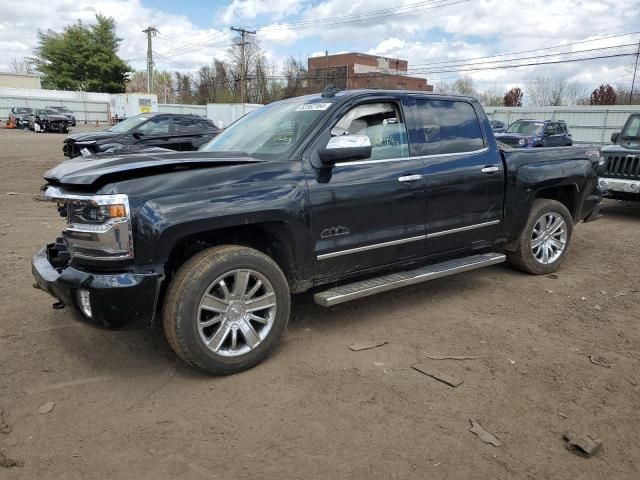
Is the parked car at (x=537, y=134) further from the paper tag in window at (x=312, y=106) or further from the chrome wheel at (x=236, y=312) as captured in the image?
the chrome wheel at (x=236, y=312)

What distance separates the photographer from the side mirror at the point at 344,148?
373 cm

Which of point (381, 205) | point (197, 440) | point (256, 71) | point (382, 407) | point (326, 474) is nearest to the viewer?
point (326, 474)

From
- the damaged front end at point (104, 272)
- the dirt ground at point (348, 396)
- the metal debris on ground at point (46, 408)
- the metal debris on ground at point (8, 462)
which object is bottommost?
the metal debris on ground at point (8, 462)

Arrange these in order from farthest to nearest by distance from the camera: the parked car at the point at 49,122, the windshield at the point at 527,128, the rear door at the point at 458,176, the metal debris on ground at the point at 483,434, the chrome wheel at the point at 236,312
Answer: the parked car at the point at 49,122 < the windshield at the point at 527,128 < the rear door at the point at 458,176 < the chrome wheel at the point at 236,312 < the metal debris on ground at the point at 483,434

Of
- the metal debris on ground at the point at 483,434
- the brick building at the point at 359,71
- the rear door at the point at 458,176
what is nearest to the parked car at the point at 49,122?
the brick building at the point at 359,71

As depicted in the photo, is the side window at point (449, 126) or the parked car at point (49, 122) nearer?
the side window at point (449, 126)

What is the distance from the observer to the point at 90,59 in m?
60.6

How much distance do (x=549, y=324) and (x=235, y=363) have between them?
2664 mm

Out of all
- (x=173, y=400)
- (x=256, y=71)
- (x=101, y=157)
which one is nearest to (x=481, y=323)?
(x=173, y=400)

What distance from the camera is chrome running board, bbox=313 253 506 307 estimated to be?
3.90m

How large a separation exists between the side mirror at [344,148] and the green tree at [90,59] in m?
64.6

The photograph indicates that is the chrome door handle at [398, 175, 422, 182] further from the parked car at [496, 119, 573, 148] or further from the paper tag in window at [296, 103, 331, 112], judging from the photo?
the parked car at [496, 119, 573, 148]

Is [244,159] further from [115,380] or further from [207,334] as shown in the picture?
[115,380]

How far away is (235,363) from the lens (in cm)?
352
